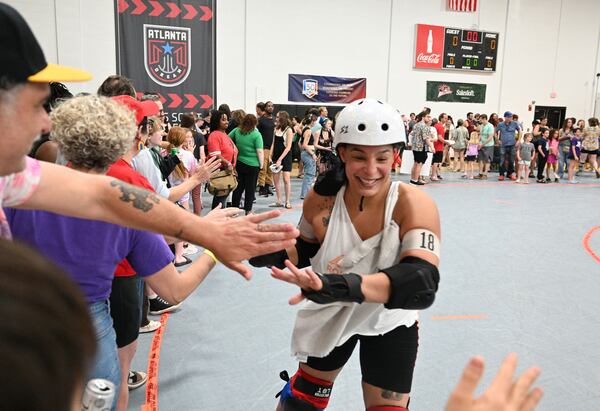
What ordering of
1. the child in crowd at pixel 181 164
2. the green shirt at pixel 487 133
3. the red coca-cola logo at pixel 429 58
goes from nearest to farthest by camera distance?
the child in crowd at pixel 181 164
the green shirt at pixel 487 133
the red coca-cola logo at pixel 429 58

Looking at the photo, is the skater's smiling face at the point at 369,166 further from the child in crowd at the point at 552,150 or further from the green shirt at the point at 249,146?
the child in crowd at the point at 552,150

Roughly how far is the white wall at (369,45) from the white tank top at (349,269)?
13.2 meters

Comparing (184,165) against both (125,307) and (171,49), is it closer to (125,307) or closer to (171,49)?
(125,307)

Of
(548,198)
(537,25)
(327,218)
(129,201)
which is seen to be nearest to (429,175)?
(548,198)

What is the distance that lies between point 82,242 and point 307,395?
1253 mm

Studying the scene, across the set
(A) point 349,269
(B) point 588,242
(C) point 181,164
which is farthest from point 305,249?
(B) point 588,242

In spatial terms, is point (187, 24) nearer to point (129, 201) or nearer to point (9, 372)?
point (129, 201)

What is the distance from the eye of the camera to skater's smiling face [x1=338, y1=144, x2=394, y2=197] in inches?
87.4

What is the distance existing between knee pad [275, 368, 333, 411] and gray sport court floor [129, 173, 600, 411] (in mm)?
809

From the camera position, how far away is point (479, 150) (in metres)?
14.2

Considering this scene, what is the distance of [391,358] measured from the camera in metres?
2.21

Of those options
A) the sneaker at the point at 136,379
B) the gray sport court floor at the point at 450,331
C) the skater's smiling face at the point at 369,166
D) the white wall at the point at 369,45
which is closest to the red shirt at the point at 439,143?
the white wall at the point at 369,45

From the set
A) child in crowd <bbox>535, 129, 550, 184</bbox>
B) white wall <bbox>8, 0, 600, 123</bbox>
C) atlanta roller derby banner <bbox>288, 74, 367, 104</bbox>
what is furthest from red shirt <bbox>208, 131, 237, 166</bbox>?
child in crowd <bbox>535, 129, 550, 184</bbox>

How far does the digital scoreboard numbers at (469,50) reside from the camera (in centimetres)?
1780
